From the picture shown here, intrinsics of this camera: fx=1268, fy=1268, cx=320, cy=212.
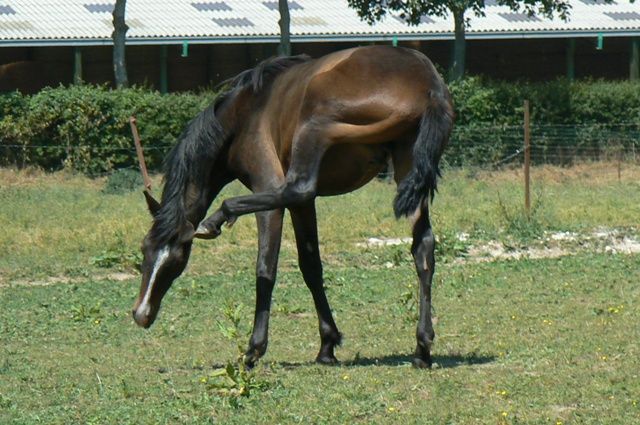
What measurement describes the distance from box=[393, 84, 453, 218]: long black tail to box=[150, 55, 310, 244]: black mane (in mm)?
1407

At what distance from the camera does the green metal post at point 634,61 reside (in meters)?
32.2

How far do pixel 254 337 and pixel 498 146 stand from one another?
16335 mm

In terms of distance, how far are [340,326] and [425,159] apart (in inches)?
119

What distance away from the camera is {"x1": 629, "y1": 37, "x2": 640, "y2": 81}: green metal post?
32156 mm

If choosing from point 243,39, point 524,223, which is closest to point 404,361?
point 524,223

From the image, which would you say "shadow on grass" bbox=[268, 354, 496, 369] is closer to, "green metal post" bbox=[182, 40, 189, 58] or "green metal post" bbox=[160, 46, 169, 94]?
"green metal post" bbox=[182, 40, 189, 58]

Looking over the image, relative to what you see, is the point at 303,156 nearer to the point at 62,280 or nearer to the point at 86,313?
the point at 86,313

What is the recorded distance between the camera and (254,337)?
8.40 metres

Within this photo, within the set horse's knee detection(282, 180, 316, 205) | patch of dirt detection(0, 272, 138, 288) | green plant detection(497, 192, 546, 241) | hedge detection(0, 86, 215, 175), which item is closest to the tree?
hedge detection(0, 86, 215, 175)

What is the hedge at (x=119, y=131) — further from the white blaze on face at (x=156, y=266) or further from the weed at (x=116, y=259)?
the white blaze on face at (x=156, y=266)

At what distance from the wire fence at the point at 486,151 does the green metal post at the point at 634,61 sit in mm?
7647

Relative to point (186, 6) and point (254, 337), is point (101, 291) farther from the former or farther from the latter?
point (186, 6)

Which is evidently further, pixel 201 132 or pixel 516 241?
pixel 516 241

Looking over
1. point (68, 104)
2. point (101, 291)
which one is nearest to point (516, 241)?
point (101, 291)
